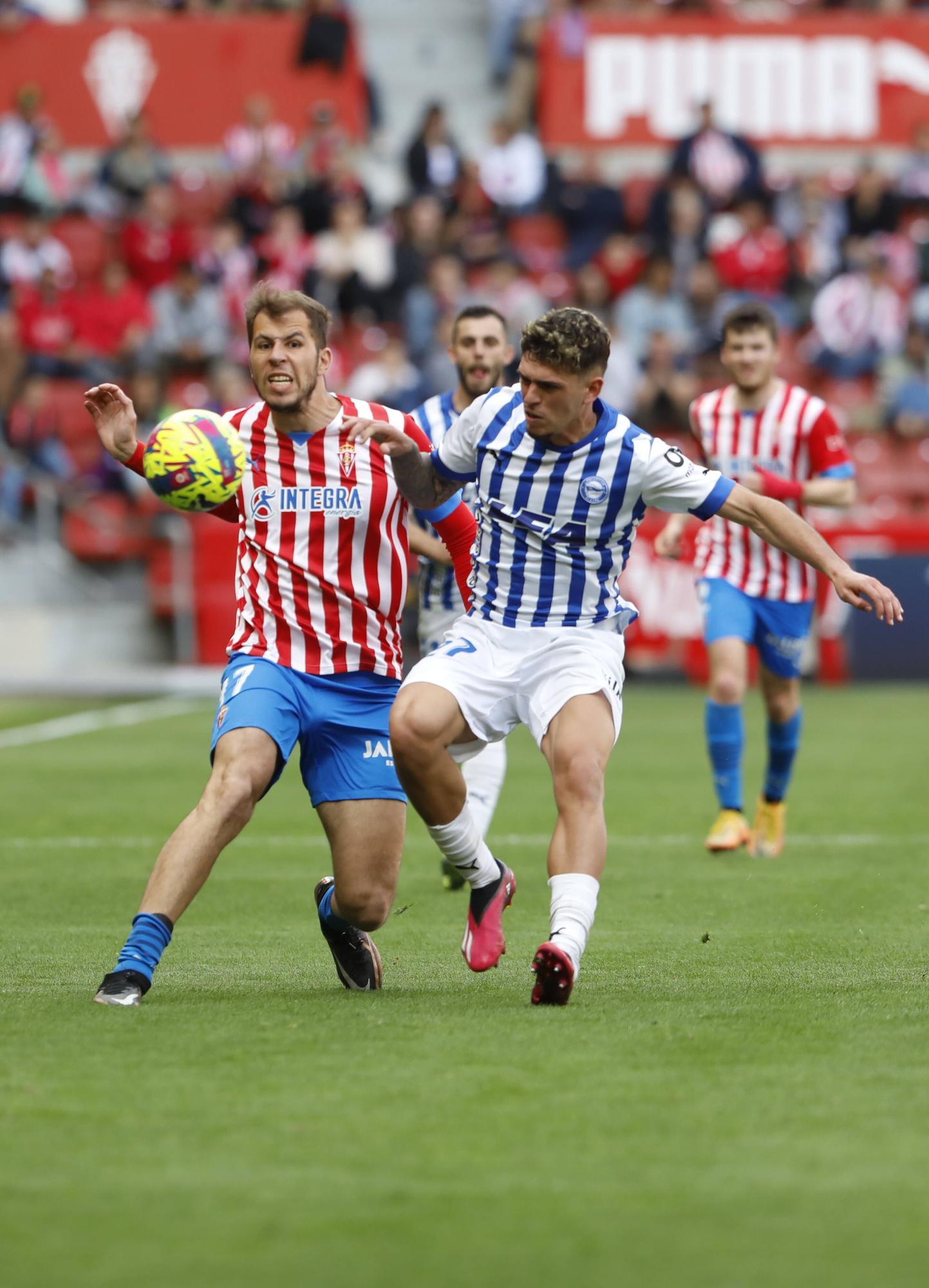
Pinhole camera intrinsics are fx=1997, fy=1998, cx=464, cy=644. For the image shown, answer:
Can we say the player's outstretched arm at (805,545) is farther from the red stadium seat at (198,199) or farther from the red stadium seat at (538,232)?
the red stadium seat at (198,199)

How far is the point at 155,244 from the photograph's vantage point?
69.4 ft

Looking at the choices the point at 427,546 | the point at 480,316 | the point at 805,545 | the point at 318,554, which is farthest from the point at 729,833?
the point at 805,545

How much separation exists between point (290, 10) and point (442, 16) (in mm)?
3288

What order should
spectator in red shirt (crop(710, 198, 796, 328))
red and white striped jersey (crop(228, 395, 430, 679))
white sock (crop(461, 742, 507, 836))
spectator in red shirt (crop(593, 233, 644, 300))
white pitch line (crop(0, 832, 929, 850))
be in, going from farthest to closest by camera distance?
spectator in red shirt (crop(710, 198, 796, 328)) → spectator in red shirt (crop(593, 233, 644, 300)) → white pitch line (crop(0, 832, 929, 850)) → white sock (crop(461, 742, 507, 836)) → red and white striped jersey (crop(228, 395, 430, 679))

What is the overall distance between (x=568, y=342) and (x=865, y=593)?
106 cm

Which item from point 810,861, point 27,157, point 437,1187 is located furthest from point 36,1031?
point 27,157

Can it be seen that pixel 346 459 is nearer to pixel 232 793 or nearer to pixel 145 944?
pixel 232 793

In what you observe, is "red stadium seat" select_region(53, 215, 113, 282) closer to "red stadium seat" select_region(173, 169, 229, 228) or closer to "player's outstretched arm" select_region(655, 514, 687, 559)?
"red stadium seat" select_region(173, 169, 229, 228)

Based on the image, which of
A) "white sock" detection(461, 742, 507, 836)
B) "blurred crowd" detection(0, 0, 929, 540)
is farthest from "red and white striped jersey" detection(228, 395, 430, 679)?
"blurred crowd" detection(0, 0, 929, 540)

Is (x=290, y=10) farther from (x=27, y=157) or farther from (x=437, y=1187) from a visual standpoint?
(x=437, y=1187)

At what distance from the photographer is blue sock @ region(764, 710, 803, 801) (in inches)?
357

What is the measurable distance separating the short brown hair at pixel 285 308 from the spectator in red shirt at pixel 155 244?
15.6 metres

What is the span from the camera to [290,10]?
23500mm

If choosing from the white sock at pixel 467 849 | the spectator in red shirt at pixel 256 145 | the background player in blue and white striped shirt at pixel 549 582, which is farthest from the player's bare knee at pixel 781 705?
the spectator in red shirt at pixel 256 145
